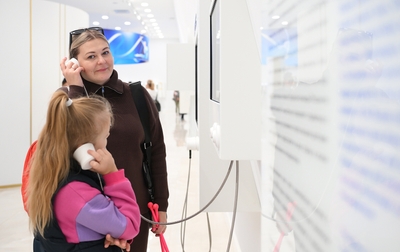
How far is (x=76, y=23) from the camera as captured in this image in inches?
268

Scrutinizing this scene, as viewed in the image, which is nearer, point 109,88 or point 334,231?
point 334,231

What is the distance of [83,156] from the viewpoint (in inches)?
45.1

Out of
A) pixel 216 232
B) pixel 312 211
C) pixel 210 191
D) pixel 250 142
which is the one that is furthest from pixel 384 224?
pixel 216 232

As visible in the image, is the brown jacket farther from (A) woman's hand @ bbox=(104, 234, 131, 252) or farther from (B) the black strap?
(A) woman's hand @ bbox=(104, 234, 131, 252)

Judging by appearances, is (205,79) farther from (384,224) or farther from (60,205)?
(384,224)

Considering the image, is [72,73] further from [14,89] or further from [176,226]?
[14,89]

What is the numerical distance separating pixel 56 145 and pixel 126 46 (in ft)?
50.8

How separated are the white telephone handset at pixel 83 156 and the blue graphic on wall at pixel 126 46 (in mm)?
14932

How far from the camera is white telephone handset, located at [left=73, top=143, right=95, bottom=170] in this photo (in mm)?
1145

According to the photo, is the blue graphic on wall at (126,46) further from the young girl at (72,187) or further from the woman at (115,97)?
the young girl at (72,187)

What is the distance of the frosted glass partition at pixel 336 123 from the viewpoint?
346 millimetres

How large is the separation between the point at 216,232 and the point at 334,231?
10.9ft

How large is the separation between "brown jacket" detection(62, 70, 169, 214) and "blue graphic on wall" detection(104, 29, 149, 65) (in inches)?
564

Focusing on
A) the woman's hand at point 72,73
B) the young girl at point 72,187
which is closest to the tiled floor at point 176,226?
the woman's hand at point 72,73
